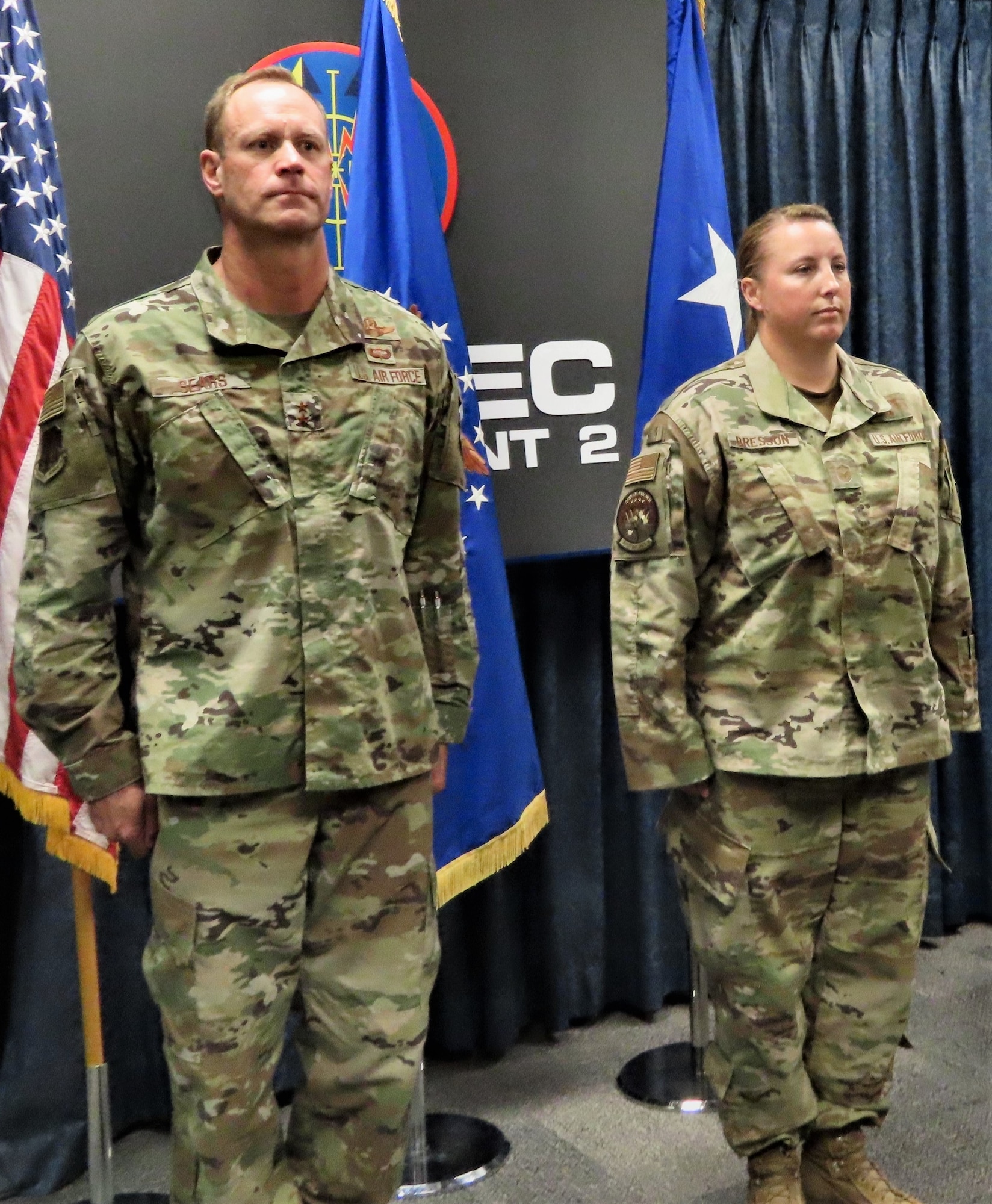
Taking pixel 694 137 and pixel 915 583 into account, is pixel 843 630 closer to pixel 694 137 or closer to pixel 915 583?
pixel 915 583

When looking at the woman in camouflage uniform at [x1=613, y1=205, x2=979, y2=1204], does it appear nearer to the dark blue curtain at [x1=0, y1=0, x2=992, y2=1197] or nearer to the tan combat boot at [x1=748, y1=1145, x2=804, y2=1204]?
the tan combat boot at [x1=748, y1=1145, x2=804, y2=1204]

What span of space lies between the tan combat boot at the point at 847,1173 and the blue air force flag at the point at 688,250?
1.27 meters

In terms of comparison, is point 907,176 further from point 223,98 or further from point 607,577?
point 223,98

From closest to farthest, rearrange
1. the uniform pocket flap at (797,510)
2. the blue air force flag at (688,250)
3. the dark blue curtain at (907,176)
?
the uniform pocket flap at (797,510) < the blue air force flag at (688,250) < the dark blue curtain at (907,176)

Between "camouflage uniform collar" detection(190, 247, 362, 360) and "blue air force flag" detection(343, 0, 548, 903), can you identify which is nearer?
"camouflage uniform collar" detection(190, 247, 362, 360)

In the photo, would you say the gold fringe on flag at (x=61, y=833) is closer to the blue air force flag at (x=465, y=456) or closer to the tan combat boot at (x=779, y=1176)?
the blue air force flag at (x=465, y=456)

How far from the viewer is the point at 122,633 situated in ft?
7.39

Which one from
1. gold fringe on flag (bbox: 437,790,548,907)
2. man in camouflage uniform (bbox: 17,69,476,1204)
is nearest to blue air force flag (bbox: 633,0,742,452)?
gold fringe on flag (bbox: 437,790,548,907)

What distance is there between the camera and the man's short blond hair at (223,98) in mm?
1581

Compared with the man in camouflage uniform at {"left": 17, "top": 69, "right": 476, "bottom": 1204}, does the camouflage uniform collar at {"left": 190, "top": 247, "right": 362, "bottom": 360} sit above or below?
above

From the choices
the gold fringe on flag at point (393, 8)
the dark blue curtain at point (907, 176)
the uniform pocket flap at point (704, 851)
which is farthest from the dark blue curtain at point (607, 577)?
the gold fringe on flag at point (393, 8)

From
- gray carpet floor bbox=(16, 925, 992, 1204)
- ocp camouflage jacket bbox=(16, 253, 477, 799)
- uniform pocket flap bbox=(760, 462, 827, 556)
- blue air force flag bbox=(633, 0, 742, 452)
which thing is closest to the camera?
ocp camouflage jacket bbox=(16, 253, 477, 799)

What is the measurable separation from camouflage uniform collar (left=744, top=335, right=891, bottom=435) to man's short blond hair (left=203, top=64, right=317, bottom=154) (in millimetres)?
813

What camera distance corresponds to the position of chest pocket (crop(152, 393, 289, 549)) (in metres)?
1.53
